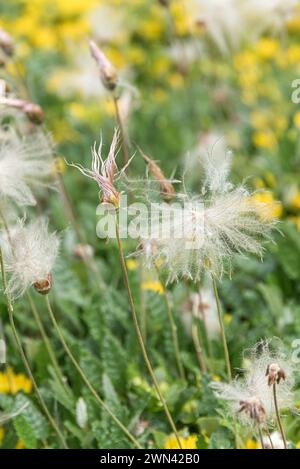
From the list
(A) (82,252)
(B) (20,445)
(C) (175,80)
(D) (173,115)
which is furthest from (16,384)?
(C) (175,80)

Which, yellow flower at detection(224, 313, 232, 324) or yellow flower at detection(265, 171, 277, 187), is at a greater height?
yellow flower at detection(265, 171, 277, 187)

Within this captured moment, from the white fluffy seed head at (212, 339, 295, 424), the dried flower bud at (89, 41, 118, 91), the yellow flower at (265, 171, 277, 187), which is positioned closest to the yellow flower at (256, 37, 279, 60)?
the yellow flower at (265, 171, 277, 187)

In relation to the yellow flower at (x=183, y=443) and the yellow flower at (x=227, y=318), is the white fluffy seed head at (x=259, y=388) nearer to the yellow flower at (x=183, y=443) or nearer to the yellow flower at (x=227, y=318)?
the yellow flower at (x=183, y=443)

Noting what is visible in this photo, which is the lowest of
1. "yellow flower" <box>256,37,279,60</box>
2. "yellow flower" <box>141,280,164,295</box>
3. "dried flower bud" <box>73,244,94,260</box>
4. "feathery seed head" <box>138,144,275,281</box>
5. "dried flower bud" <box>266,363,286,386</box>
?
"dried flower bud" <box>266,363,286,386</box>

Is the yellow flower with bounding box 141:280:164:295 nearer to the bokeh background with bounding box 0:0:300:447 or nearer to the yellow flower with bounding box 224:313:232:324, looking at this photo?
the bokeh background with bounding box 0:0:300:447

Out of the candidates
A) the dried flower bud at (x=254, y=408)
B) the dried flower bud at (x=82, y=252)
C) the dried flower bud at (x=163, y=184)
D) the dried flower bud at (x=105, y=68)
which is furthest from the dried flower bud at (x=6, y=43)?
the dried flower bud at (x=254, y=408)

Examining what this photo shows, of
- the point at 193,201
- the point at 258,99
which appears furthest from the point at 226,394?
the point at 258,99
